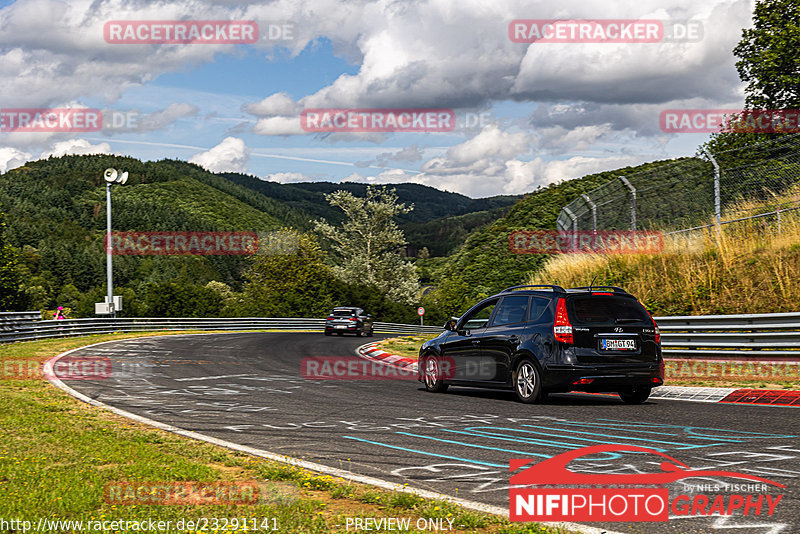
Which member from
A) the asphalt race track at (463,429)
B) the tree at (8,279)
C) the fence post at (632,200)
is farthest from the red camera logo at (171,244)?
the asphalt race track at (463,429)

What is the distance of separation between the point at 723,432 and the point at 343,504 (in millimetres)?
4939

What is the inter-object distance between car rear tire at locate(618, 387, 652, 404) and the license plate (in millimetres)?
749

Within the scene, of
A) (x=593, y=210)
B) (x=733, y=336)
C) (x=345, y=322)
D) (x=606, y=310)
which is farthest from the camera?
(x=345, y=322)

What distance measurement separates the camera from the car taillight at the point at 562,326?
36.1 feet

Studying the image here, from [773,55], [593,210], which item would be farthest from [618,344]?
[773,55]

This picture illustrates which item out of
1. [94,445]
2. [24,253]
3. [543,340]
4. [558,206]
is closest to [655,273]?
[543,340]

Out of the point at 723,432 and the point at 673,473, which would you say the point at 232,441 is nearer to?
the point at 673,473

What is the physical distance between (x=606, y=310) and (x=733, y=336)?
14.6ft

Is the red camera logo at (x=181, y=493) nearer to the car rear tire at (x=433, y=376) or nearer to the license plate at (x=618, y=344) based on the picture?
the license plate at (x=618, y=344)

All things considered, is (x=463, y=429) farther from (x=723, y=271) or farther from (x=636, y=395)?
(x=723, y=271)

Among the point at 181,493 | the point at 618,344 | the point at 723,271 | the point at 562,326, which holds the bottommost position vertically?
the point at 181,493

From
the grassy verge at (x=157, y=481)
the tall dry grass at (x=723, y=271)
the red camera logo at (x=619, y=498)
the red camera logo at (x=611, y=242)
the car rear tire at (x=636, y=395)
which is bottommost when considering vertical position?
the car rear tire at (x=636, y=395)

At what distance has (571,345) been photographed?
11.0m

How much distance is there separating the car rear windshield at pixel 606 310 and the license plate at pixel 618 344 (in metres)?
0.29
